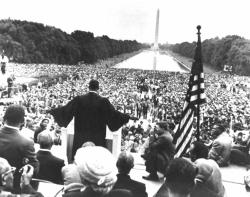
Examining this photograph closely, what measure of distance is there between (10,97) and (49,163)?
2616 cm

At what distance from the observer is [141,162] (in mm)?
7922

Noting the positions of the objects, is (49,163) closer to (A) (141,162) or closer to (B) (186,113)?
(B) (186,113)

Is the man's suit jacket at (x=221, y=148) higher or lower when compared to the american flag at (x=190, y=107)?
lower

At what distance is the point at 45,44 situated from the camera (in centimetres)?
7869

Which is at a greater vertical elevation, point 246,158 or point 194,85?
point 194,85

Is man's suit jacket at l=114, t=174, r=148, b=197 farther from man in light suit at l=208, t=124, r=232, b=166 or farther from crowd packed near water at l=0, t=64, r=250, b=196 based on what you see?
man in light suit at l=208, t=124, r=232, b=166

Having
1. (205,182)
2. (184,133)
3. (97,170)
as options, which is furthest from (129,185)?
(184,133)

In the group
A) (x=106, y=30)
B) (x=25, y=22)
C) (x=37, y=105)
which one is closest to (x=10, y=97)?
(x=37, y=105)

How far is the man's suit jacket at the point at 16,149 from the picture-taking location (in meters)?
3.74

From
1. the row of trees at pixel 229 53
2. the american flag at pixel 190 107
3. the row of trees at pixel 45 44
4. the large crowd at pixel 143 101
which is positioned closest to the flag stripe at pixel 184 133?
the american flag at pixel 190 107

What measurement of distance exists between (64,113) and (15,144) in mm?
1695

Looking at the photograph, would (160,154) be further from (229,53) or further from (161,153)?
(229,53)

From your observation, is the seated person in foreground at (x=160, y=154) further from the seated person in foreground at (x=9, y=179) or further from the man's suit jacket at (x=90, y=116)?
the seated person in foreground at (x=9, y=179)

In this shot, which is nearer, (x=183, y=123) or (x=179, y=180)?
(x=179, y=180)
